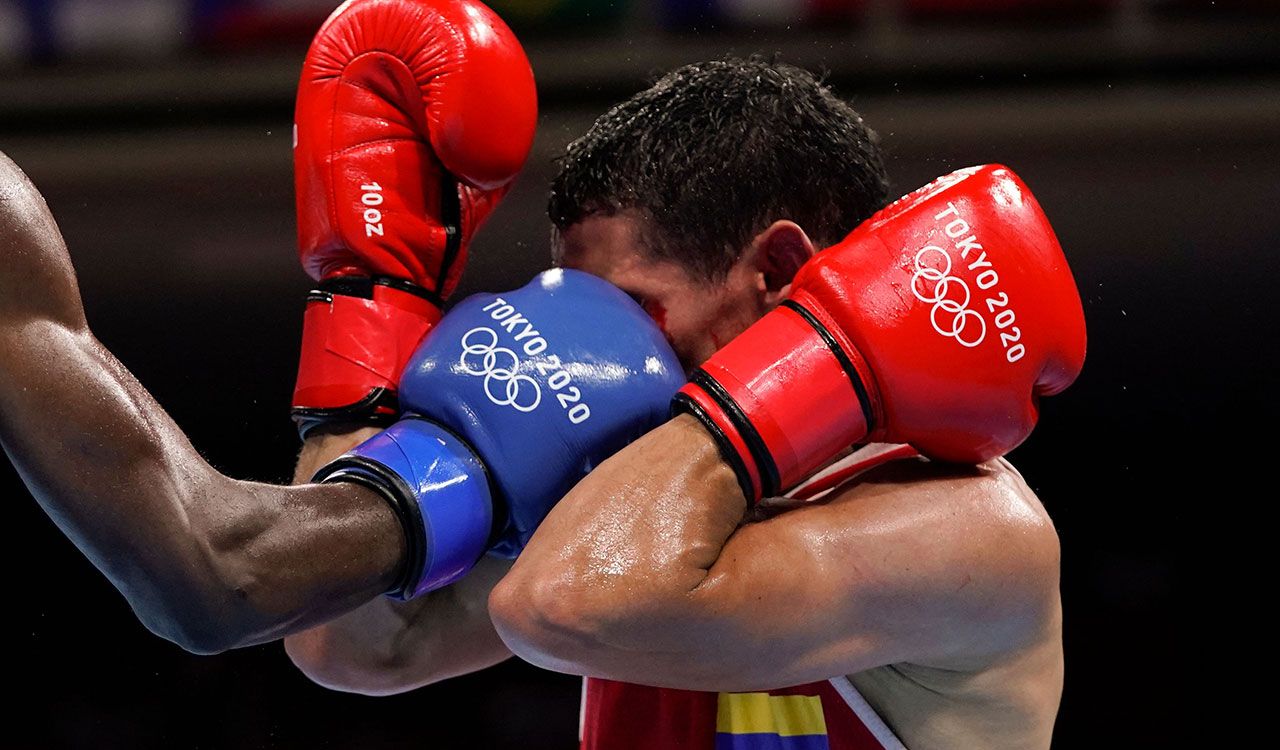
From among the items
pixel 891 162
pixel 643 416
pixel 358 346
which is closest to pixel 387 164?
pixel 358 346

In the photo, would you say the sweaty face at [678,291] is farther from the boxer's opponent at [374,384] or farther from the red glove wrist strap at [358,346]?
the red glove wrist strap at [358,346]

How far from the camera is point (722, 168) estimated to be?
1652mm

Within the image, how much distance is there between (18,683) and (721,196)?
3.63 m

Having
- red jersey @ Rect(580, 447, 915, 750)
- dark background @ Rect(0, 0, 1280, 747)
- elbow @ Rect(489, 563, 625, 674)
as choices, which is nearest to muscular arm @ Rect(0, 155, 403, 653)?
elbow @ Rect(489, 563, 625, 674)

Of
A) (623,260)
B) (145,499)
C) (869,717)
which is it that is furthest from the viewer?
(623,260)

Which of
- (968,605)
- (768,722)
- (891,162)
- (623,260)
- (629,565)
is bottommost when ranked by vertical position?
(891,162)

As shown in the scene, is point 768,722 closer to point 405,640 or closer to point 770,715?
point 770,715

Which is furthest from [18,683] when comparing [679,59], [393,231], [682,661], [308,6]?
[682,661]

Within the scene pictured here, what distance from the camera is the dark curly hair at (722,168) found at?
164 cm

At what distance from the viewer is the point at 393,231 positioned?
65.5 inches

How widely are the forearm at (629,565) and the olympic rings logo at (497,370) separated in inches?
5.5

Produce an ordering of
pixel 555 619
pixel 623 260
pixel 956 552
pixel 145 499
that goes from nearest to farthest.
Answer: pixel 145 499 → pixel 555 619 → pixel 956 552 → pixel 623 260

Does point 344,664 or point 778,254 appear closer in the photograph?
point 778,254

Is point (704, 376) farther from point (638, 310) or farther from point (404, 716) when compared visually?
point (404, 716)
